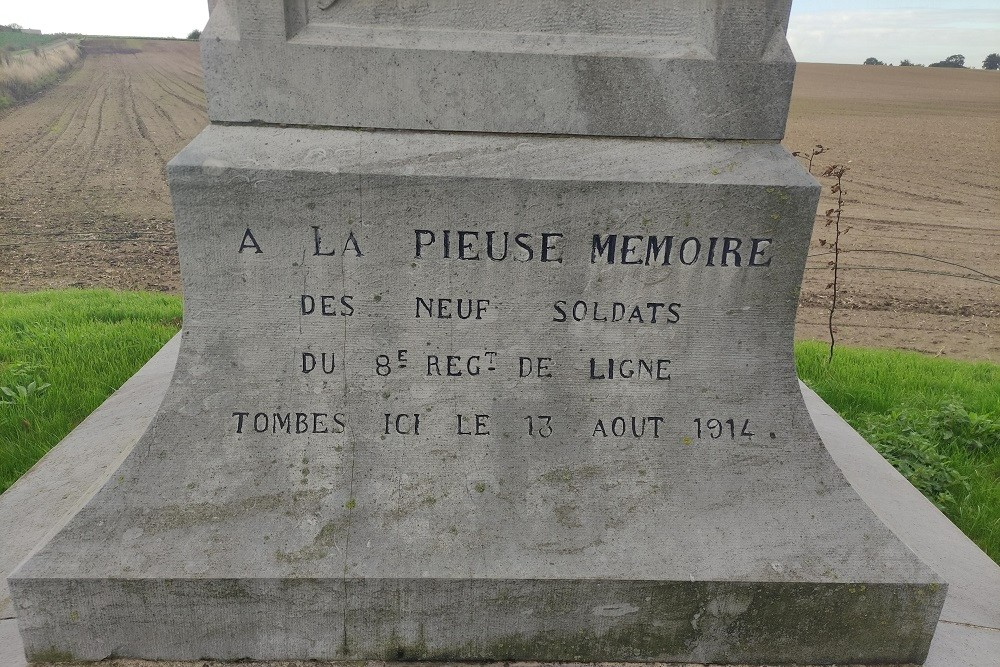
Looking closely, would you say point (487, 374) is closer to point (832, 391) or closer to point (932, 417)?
point (932, 417)

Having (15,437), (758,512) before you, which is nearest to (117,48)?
(15,437)

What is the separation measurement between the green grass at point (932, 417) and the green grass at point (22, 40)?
109ft

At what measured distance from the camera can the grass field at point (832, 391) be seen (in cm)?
319

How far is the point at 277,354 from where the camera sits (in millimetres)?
2139

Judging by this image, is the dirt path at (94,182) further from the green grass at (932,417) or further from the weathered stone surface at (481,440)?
the green grass at (932,417)

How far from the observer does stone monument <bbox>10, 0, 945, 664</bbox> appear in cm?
202

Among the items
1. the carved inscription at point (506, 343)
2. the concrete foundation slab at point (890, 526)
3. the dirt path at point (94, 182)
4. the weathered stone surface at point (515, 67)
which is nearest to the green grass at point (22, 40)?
the dirt path at point (94, 182)

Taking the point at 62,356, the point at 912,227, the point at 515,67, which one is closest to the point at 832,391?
the point at 515,67

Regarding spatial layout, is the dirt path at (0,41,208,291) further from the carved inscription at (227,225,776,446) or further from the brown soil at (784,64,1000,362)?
the brown soil at (784,64,1000,362)

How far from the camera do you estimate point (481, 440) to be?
2.22 metres

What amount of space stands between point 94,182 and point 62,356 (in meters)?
11.0

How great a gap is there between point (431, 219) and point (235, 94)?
2.28 ft

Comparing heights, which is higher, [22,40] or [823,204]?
[22,40]

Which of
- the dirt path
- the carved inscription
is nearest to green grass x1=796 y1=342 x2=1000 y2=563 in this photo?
the carved inscription
